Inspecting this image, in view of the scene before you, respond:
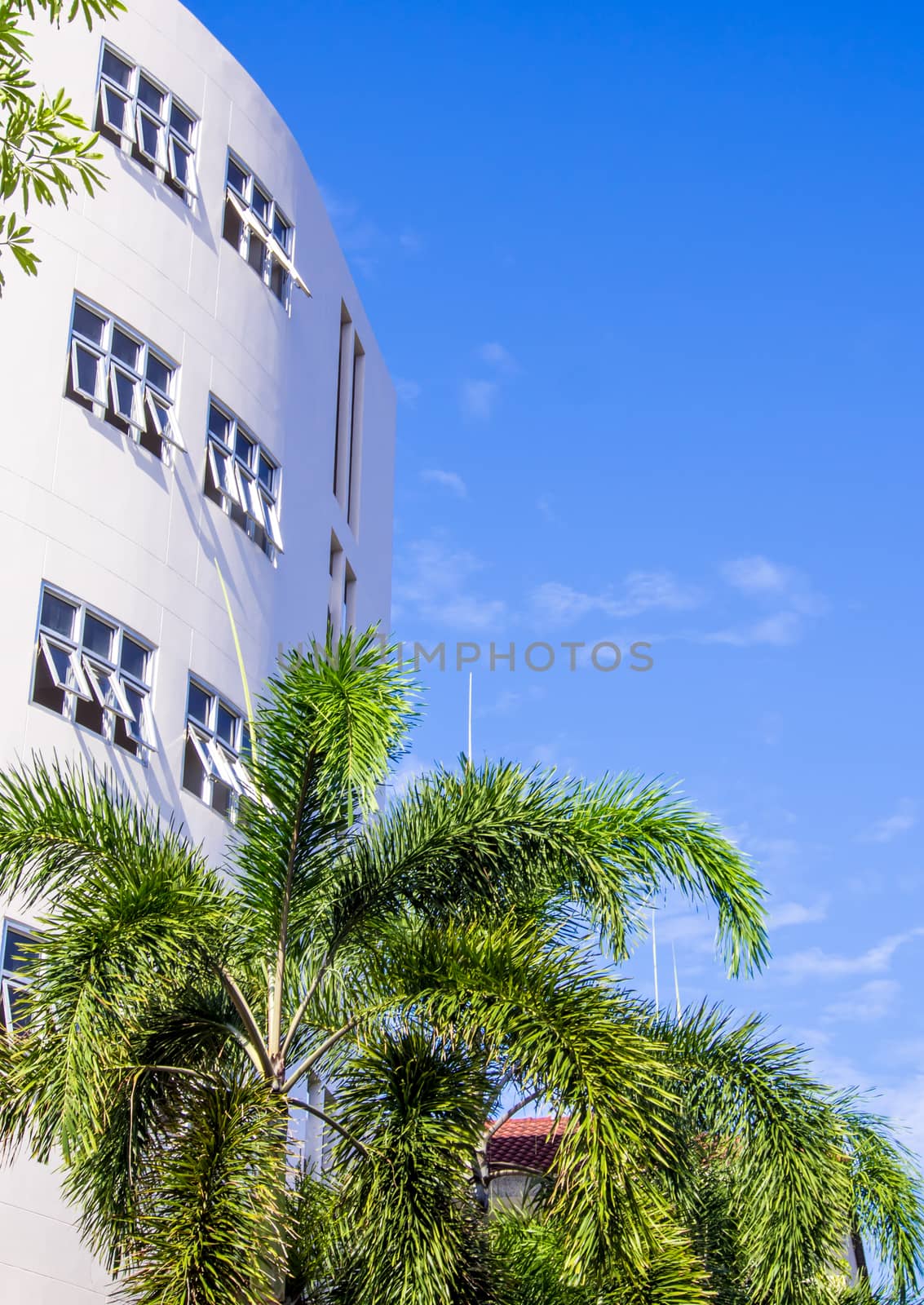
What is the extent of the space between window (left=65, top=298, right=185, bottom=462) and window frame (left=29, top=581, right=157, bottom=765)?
2.33 metres

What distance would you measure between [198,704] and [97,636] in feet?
6.46

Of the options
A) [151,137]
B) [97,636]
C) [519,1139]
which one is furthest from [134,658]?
[519,1139]

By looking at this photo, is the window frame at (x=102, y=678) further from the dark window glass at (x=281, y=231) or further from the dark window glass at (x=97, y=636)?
the dark window glass at (x=281, y=231)

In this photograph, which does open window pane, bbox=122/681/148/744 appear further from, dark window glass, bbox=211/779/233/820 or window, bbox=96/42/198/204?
window, bbox=96/42/198/204

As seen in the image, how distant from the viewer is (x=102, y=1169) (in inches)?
409

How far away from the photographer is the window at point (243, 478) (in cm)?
1995

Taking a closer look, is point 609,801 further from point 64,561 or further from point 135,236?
point 135,236

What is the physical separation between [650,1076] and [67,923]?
377cm

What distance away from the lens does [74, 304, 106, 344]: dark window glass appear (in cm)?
1811

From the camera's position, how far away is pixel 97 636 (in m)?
17.3

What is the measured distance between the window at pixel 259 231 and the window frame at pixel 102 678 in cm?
625

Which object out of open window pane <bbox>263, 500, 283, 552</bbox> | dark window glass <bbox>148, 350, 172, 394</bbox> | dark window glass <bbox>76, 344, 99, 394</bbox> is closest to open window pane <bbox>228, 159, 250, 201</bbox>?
dark window glass <bbox>148, 350, 172, 394</bbox>

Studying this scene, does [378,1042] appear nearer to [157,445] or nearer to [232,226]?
[157,445]

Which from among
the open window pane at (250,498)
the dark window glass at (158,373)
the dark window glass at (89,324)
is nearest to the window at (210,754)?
the open window pane at (250,498)
